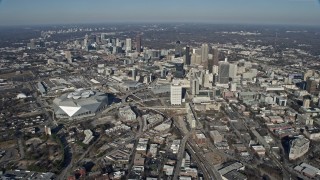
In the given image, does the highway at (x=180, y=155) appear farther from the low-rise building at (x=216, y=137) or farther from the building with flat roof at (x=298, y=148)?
the building with flat roof at (x=298, y=148)

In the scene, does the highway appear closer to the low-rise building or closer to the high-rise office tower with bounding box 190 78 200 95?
the low-rise building

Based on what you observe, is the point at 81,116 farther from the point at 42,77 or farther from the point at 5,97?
the point at 42,77

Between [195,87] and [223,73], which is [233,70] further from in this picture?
[195,87]

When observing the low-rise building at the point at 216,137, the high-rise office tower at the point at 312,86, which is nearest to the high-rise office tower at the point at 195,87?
the low-rise building at the point at 216,137

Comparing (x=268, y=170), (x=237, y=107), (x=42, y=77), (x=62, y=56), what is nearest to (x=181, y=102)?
(x=237, y=107)

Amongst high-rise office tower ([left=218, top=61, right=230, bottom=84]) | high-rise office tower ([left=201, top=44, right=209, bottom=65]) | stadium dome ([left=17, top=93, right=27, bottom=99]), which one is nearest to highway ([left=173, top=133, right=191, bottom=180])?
high-rise office tower ([left=218, top=61, right=230, bottom=84])
